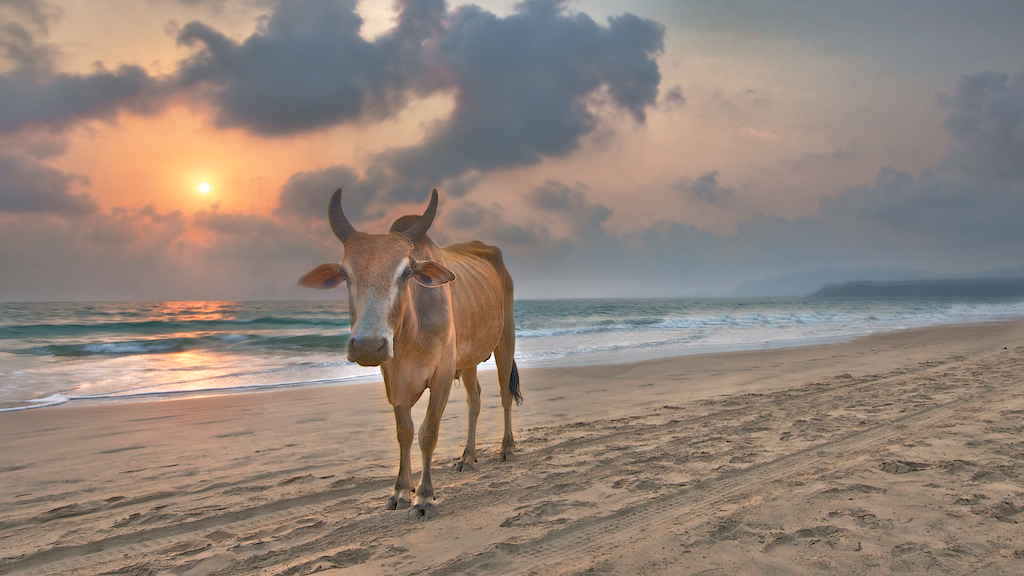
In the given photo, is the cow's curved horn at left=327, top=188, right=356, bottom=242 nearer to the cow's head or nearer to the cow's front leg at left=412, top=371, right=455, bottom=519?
the cow's head

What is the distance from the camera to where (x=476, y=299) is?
5.12 m

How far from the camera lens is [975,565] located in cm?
284

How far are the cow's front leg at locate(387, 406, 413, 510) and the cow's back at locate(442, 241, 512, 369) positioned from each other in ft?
2.66

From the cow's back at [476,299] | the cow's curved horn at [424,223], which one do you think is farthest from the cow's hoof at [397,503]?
the cow's curved horn at [424,223]

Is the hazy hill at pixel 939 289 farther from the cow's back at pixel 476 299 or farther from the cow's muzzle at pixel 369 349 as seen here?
the cow's muzzle at pixel 369 349

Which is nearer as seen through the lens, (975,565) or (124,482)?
(975,565)

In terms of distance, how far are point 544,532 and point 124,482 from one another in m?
4.19

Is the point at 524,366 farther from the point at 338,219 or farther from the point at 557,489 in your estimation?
the point at 338,219

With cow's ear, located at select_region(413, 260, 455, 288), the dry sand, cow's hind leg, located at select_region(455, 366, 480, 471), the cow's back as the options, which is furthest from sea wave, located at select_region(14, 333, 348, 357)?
cow's ear, located at select_region(413, 260, 455, 288)

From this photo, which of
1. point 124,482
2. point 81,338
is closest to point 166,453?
point 124,482

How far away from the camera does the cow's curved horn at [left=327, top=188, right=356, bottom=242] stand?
394 cm

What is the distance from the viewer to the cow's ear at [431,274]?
12.1 ft

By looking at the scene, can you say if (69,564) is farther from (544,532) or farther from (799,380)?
(799,380)

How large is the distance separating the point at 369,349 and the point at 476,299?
2.03 meters
